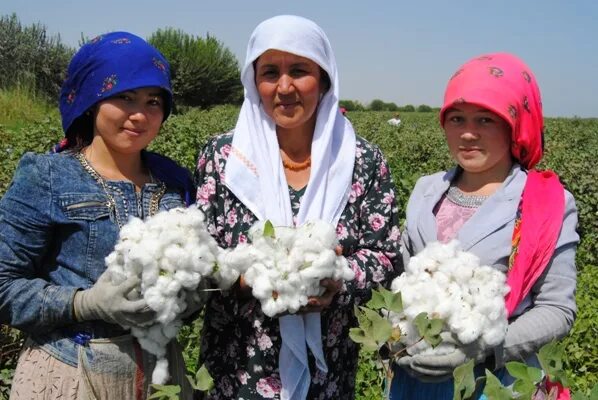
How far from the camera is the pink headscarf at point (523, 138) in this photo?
4.95ft

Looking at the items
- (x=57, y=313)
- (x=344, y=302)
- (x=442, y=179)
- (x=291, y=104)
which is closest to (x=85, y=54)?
(x=291, y=104)

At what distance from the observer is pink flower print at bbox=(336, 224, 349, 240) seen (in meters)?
1.75

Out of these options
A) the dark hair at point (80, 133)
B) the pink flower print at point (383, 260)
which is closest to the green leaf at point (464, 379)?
the pink flower print at point (383, 260)

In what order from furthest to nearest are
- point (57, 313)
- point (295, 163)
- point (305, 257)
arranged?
1. point (295, 163)
2. point (57, 313)
3. point (305, 257)

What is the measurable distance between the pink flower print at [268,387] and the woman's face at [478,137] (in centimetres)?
86

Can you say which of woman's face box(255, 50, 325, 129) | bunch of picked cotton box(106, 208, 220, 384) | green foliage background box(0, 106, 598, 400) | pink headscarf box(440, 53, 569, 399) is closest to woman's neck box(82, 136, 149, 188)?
bunch of picked cotton box(106, 208, 220, 384)

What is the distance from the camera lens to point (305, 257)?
4.35ft

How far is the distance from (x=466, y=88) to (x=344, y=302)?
706 millimetres

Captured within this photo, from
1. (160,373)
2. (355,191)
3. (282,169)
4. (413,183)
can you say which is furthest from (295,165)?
(413,183)

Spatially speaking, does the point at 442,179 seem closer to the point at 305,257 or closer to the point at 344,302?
the point at 344,302

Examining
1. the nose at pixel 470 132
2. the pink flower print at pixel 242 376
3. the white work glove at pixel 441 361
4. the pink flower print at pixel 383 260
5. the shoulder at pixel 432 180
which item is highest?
the nose at pixel 470 132

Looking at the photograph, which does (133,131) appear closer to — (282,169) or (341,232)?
(282,169)

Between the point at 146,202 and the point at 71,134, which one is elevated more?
the point at 71,134

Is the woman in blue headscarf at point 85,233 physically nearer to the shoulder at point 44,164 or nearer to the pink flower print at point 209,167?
the shoulder at point 44,164
